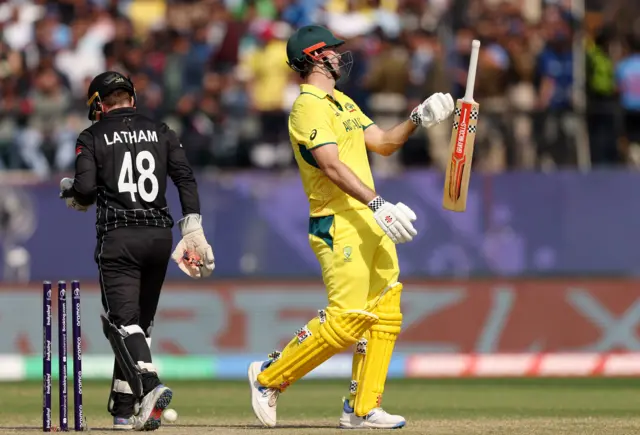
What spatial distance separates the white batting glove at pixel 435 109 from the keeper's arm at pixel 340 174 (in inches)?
24.5

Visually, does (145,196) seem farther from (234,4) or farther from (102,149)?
(234,4)

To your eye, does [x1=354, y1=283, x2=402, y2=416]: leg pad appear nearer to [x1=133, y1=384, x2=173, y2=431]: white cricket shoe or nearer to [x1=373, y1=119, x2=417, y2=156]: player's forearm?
[x1=373, y1=119, x2=417, y2=156]: player's forearm

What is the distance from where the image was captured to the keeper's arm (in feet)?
25.1

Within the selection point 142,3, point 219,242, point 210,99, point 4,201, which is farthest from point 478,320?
point 142,3

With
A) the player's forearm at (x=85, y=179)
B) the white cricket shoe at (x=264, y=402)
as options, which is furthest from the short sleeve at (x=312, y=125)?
the white cricket shoe at (x=264, y=402)

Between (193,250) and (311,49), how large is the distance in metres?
1.39

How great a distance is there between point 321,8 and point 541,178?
3.76 m

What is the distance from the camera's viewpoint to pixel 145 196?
786cm

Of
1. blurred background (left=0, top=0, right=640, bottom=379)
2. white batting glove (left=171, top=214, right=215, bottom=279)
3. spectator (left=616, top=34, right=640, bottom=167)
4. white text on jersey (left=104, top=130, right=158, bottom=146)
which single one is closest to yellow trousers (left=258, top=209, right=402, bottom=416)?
white batting glove (left=171, top=214, right=215, bottom=279)

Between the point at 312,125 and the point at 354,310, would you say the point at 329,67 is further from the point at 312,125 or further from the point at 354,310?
the point at 354,310

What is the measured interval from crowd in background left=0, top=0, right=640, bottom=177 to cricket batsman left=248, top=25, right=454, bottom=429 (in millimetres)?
7231

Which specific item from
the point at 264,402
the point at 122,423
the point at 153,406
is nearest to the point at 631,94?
the point at 264,402

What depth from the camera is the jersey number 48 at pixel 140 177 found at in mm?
7828

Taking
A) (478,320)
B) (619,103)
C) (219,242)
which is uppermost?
(619,103)
